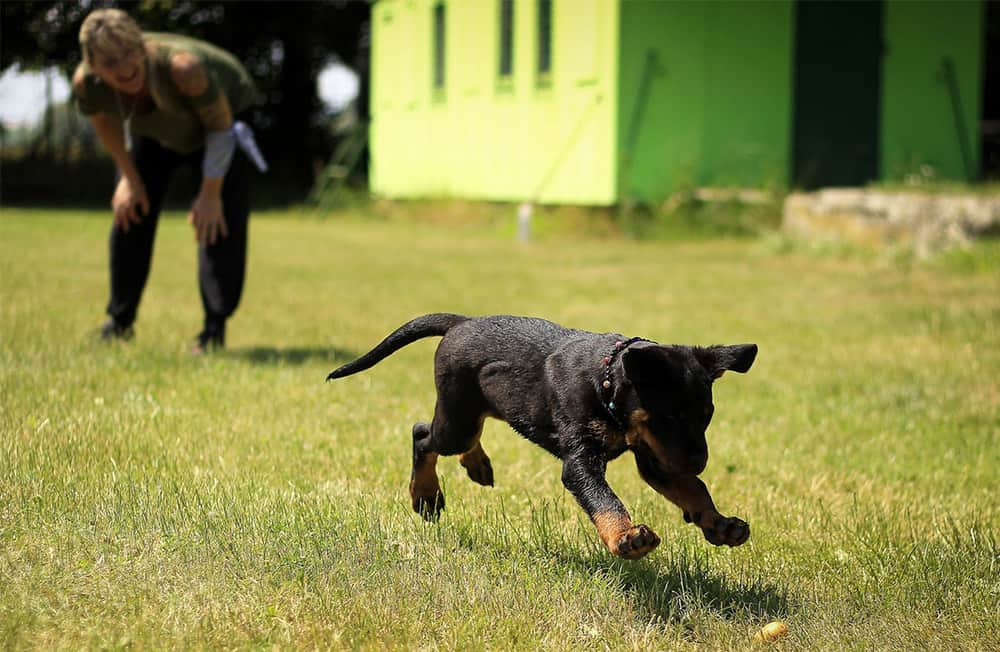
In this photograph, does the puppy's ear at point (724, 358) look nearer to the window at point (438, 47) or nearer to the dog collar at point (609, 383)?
the dog collar at point (609, 383)

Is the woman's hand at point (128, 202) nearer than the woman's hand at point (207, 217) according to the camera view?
No

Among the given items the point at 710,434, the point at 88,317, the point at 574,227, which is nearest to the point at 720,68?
the point at 574,227

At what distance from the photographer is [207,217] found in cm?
747

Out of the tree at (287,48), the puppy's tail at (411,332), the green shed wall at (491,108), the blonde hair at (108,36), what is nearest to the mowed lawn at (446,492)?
the puppy's tail at (411,332)

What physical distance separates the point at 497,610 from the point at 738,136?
54.7 ft

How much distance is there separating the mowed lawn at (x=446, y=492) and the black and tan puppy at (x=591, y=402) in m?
0.29

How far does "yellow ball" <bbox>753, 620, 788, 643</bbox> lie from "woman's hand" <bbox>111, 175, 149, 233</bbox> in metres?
5.26

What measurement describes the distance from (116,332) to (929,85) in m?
15.9

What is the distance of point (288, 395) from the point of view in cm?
656

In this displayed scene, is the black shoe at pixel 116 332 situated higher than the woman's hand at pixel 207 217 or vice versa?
the woman's hand at pixel 207 217

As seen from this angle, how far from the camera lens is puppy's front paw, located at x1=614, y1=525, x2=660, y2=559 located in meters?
3.25

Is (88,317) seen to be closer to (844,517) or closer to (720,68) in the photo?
(844,517)

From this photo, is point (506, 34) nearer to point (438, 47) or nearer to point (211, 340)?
point (438, 47)

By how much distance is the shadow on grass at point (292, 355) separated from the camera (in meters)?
7.68
